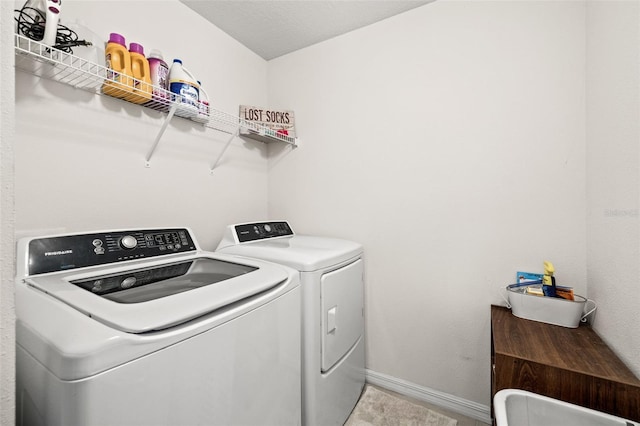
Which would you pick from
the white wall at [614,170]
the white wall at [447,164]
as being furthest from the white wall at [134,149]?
the white wall at [614,170]

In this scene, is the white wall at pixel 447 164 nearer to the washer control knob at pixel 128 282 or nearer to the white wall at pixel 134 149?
the white wall at pixel 134 149

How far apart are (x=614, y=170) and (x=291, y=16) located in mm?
2083

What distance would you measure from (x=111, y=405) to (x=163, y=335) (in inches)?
6.3

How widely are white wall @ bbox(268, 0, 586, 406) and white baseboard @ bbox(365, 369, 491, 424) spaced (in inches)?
1.6

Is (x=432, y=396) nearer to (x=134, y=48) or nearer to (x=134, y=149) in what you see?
(x=134, y=149)

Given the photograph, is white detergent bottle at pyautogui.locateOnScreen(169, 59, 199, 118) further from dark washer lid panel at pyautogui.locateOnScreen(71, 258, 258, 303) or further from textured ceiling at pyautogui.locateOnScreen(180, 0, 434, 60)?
dark washer lid panel at pyautogui.locateOnScreen(71, 258, 258, 303)

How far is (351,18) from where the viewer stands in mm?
1991

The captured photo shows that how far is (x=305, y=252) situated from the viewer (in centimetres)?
153

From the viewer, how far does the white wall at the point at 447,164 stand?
150cm

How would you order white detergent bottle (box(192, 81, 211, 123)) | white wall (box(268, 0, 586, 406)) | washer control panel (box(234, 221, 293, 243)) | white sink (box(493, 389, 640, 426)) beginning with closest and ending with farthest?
white sink (box(493, 389, 640, 426)), white wall (box(268, 0, 586, 406)), white detergent bottle (box(192, 81, 211, 123)), washer control panel (box(234, 221, 293, 243))

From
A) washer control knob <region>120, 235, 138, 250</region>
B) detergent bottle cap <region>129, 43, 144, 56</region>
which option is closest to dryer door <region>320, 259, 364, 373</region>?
washer control knob <region>120, 235, 138, 250</region>

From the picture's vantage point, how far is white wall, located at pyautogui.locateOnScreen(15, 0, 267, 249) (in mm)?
1227

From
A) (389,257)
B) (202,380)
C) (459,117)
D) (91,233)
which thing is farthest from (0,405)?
(459,117)

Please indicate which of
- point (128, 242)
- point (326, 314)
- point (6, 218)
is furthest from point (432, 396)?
point (6, 218)
